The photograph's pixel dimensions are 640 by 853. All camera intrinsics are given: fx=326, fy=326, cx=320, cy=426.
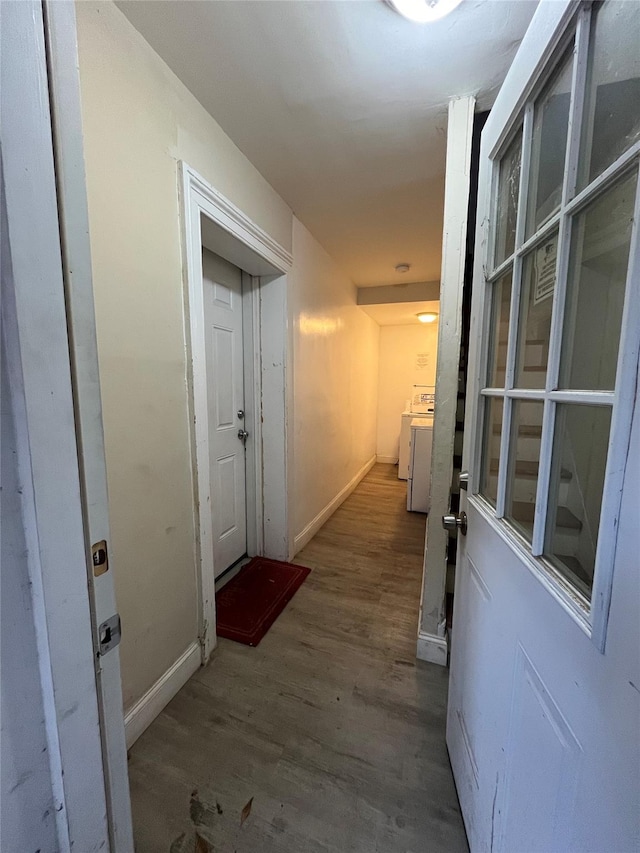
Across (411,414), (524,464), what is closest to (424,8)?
(524,464)

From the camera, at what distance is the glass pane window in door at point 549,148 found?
0.62m

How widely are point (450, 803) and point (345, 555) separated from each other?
1.55 metres

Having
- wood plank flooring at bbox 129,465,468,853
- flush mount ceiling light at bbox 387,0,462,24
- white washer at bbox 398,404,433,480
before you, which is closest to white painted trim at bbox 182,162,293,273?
flush mount ceiling light at bbox 387,0,462,24

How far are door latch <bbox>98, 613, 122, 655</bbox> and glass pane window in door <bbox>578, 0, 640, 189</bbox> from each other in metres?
1.07

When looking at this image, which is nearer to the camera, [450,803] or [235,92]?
[450,803]

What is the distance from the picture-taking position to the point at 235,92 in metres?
1.32

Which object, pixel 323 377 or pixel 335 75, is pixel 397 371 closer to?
pixel 323 377

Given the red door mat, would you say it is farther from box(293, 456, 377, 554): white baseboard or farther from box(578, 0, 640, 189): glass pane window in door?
box(578, 0, 640, 189): glass pane window in door

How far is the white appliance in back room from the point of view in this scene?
14.3 ft

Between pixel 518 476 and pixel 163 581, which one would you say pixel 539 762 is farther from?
pixel 163 581

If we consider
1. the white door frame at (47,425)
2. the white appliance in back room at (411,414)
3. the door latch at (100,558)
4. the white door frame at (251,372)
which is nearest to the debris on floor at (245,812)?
the white door frame at (251,372)

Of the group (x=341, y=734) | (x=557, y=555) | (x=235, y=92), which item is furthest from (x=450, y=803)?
(x=235, y=92)

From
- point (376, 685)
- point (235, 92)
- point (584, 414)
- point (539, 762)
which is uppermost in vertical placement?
point (235, 92)

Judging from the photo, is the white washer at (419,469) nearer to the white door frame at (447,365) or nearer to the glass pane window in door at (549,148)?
the white door frame at (447,365)
